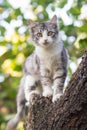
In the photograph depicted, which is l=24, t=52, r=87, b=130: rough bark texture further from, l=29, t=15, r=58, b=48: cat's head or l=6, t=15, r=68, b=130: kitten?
l=29, t=15, r=58, b=48: cat's head

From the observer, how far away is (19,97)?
4.89m

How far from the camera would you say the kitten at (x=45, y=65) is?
432cm

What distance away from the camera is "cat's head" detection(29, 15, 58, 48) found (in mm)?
4423

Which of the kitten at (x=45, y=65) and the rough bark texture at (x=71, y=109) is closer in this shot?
the rough bark texture at (x=71, y=109)

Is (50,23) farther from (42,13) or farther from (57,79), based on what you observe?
(42,13)

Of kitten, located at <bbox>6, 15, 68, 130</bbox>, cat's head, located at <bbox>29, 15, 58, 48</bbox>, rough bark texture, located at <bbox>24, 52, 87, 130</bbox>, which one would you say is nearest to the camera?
rough bark texture, located at <bbox>24, 52, 87, 130</bbox>

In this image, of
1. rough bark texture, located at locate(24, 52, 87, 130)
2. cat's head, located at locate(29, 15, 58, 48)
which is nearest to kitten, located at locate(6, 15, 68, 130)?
cat's head, located at locate(29, 15, 58, 48)

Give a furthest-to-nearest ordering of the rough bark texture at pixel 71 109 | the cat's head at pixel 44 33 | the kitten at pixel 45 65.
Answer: the cat's head at pixel 44 33
the kitten at pixel 45 65
the rough bark texture at pixel 71 109

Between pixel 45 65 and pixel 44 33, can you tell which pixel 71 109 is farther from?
pixel 44 33

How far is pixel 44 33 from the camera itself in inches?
178

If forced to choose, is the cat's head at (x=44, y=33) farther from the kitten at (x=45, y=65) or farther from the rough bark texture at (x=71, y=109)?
the rough bark texture at (x=71, y=109)

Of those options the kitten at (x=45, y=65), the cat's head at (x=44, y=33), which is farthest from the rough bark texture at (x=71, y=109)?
the cat's head at (x=44, y=33)

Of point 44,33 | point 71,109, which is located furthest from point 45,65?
point 71,109

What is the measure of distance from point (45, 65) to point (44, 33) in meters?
0.40
